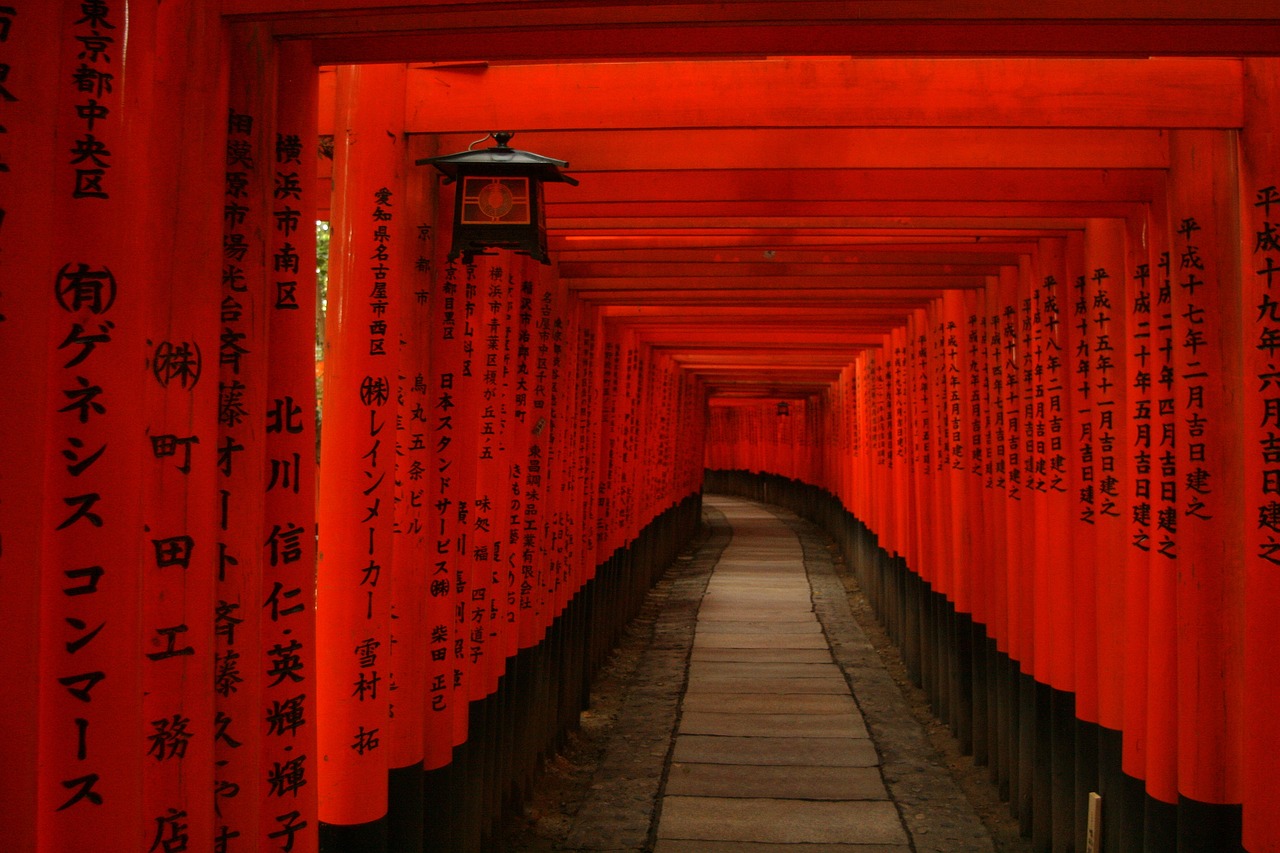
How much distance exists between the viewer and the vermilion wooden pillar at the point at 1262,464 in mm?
3617

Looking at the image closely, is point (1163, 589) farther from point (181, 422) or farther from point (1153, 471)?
point (181, 422)

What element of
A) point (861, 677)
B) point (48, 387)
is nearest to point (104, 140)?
point (48, 387)

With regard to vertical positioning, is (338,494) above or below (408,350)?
below

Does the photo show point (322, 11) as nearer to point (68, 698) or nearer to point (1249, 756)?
point (68, 698)

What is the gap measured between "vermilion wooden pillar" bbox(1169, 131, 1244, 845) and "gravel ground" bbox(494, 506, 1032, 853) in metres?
2.93

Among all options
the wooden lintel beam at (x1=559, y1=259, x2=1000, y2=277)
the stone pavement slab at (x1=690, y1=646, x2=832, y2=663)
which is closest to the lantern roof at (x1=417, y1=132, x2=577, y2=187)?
the wooden lintel beam at (x1=559, y1=259, x2=1000, y2=277)

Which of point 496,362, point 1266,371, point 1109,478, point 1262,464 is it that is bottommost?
point 1109,478

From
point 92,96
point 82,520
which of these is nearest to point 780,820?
point 82,520

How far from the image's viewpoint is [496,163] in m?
4.12

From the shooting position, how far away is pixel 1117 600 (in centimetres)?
514

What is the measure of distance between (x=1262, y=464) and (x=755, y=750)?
18.1 feet

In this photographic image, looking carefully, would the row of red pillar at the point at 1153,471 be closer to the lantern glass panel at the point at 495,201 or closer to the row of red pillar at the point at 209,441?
the lantern glass panel at the point at 495,201

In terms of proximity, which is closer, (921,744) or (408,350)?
(408,350)

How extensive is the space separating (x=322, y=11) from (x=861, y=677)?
9439mm
